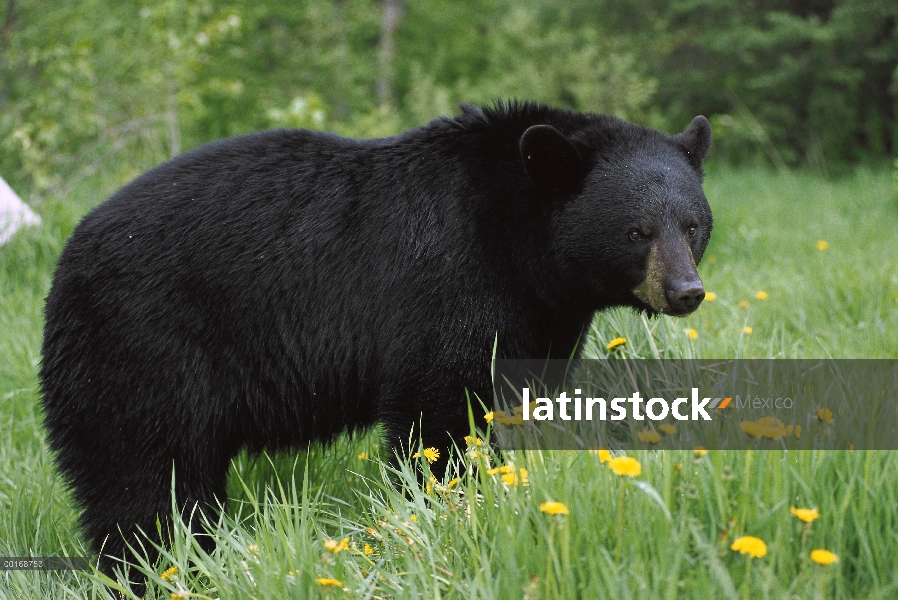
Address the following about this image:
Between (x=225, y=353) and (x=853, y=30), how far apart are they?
1114cm

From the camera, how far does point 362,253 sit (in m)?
3.08

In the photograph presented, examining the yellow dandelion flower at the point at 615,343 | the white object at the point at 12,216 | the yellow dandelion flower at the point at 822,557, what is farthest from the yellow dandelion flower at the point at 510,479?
the white object at the point at 12,216

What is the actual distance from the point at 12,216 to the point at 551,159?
426 centimetres

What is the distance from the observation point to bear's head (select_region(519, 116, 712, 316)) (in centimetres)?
299

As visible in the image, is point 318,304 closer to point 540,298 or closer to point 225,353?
point 225,353

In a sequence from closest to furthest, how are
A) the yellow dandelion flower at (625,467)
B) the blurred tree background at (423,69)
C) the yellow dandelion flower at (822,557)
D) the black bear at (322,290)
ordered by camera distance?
the yellow dandelion flower at (822,557) < the yellow dandelion flower at (625,467) < the black bear at (322,290) < the blurred tree background at (423,69)

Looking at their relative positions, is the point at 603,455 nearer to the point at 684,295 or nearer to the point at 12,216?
the point at 684,295

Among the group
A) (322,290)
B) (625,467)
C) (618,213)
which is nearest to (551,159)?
(618,213)

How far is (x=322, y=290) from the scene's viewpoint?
306cm

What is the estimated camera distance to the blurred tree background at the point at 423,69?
8.09 metres

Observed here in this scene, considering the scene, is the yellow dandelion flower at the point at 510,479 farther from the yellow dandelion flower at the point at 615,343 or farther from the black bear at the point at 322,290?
the yellow dandelion flower at the point at 615,343

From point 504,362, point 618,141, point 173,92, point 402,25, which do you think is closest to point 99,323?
point 504,362

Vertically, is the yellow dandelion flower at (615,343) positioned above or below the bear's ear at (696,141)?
below

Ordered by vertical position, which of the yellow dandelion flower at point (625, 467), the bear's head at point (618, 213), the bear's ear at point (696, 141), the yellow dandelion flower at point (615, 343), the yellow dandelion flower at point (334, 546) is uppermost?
the bear's ear at point (696, 141)
